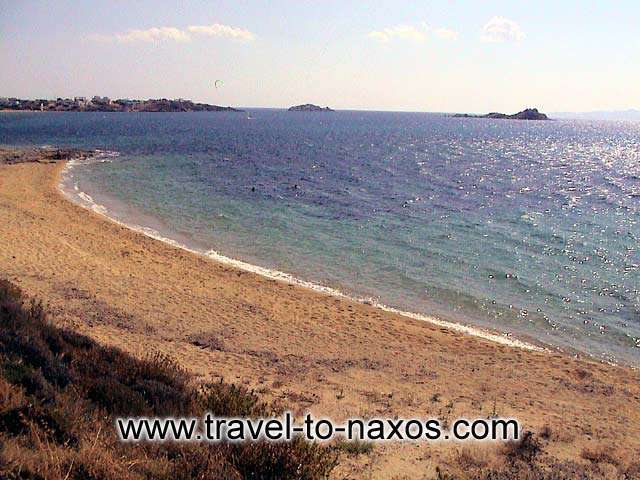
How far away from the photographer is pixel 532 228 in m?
27.0

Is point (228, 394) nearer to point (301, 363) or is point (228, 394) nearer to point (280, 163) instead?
point (301, 363)

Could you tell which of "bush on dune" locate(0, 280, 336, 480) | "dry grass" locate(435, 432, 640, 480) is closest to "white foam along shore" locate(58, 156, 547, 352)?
"dry grass" locate(435, 432, 640, 480)

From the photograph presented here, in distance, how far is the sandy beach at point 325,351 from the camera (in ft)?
29.6

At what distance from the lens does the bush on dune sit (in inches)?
177

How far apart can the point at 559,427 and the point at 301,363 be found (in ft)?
16.5

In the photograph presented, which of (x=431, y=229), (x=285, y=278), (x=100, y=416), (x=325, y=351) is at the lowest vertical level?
(x=325, y=351)

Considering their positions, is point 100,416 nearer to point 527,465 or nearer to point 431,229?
point 527,465

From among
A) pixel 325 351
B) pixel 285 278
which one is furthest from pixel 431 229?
pixel 325 351

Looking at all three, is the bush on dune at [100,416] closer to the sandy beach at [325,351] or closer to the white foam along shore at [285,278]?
the sandy beach at [325,351]

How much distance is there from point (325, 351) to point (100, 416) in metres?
7.12

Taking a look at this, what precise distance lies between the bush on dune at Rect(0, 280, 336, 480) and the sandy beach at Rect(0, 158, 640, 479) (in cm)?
151

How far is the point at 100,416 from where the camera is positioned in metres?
5.55

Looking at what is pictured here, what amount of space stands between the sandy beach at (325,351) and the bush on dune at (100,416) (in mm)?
1513

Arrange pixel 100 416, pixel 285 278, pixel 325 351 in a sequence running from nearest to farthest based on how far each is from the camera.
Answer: pixel 100 416
pixel 325 351
pixel 285 278
